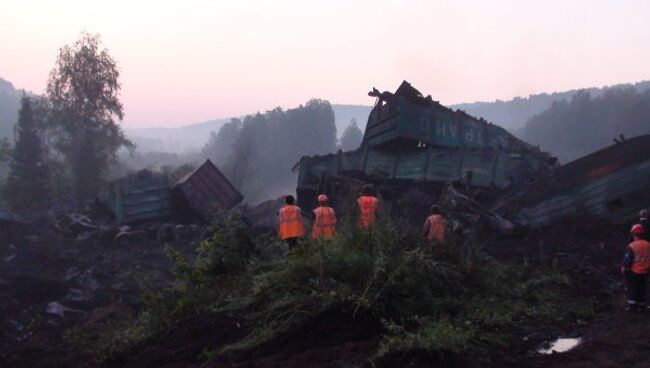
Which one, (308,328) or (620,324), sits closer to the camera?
(308,328)

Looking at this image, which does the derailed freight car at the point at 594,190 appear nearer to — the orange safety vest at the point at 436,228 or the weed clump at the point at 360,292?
the weed clump at the point at 360,292

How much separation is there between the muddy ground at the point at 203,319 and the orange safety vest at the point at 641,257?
54 centimetres

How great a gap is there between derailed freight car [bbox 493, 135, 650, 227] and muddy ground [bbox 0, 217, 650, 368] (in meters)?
0.45

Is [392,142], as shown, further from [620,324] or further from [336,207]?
[620,324]

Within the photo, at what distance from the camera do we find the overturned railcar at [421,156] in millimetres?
15148

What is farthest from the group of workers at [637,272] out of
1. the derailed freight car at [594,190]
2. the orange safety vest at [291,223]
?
the derailed freight car at [594,190]

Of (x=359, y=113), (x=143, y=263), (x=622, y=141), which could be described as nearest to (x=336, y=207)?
(x=143, y=263)

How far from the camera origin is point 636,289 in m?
7.19

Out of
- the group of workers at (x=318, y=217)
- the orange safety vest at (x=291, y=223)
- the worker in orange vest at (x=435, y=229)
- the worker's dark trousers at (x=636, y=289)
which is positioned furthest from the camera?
the orange safety vest at (x=291, y=223)

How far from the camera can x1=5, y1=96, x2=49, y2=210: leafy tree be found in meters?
28.5

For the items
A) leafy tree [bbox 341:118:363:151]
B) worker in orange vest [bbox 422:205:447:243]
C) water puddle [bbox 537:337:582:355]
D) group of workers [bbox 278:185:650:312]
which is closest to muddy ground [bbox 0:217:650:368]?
water puddle [bbox 537:337:582:355]

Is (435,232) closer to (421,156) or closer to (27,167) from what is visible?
(421,156)

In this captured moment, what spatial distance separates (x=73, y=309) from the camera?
9.80m

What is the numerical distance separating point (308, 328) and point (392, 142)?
40.1 feet
